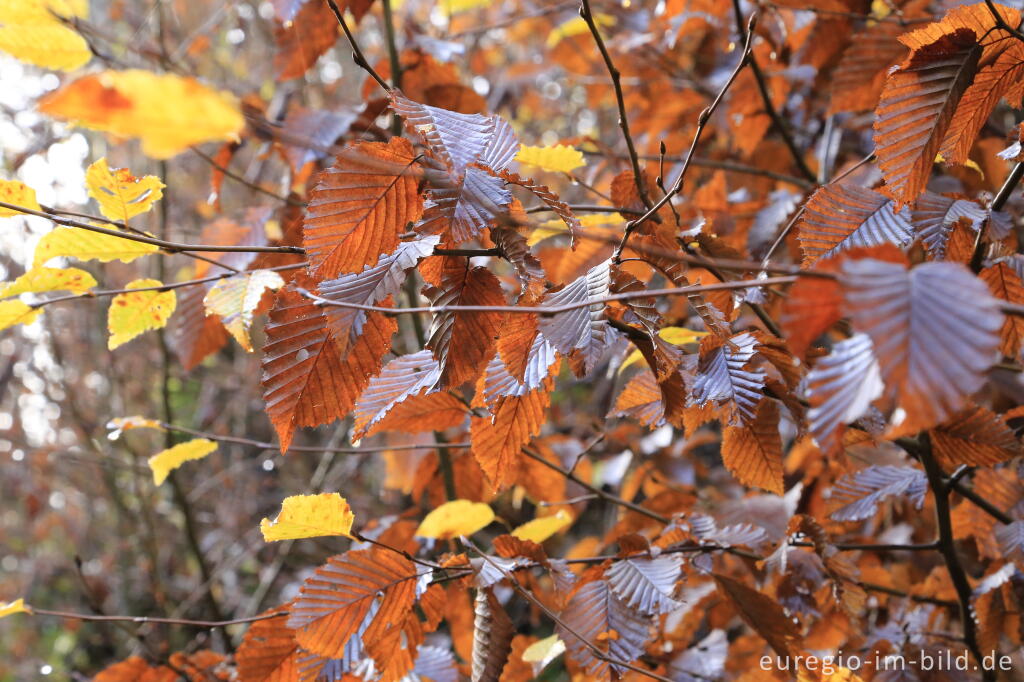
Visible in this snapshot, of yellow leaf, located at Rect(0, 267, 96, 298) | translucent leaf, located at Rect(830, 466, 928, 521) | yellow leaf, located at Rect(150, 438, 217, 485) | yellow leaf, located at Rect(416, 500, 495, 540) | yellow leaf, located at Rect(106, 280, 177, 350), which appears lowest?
translucent leaf, located at Rect(830, 466, 928, 521)

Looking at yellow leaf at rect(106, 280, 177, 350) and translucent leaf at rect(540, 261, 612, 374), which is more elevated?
translucent leaf at rect(540, 261, 612, 374)

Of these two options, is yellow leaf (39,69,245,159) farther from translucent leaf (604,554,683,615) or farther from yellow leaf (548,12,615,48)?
yellow leaf (548,12,615,48)

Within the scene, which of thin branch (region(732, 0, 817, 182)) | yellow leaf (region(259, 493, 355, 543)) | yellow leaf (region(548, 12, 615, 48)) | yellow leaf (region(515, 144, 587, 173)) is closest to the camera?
yellow leaf (region(259, 493, 355, 543))

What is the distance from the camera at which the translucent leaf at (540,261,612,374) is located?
54 cm

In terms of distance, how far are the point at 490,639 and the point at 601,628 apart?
0.12m

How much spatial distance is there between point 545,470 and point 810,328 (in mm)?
775

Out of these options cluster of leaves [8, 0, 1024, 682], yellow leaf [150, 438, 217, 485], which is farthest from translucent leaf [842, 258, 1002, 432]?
yellow leaf [150, 438, 217, 485]

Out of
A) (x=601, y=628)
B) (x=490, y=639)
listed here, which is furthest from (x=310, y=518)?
(x=601, y=628)

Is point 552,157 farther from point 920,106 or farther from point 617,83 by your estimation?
point 920,106

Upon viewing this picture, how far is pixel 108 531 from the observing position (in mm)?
3531

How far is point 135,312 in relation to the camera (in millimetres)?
771

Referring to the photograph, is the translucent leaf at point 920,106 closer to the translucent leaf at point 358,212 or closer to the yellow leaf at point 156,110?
the translucent leaf at point 358,212

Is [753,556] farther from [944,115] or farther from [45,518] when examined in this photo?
[45,518]

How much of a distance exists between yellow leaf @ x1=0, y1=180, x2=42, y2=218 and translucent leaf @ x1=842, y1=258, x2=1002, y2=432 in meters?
0.66
